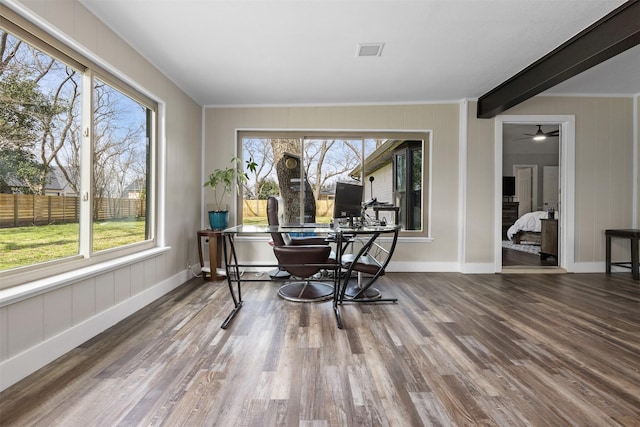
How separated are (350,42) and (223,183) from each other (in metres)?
2.73

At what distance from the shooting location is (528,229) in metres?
6.89

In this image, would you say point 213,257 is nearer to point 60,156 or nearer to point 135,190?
point 135,190

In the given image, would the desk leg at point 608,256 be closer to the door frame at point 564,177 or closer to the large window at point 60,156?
the door frame at point 564,177

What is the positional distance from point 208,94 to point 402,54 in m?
2.56

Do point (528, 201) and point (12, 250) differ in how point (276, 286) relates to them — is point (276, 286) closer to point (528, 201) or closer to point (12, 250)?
point (12, 250)

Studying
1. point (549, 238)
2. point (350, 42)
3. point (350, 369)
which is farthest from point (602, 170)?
point (350, 369)

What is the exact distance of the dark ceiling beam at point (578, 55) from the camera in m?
2.37

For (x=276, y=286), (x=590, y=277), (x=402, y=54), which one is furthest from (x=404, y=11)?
(x=590, y=277)

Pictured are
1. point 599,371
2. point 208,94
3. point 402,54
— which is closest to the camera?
point 599,371

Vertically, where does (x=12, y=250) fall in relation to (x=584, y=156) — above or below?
below

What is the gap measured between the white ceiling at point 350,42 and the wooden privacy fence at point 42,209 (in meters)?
1.46

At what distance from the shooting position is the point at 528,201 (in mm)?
8727

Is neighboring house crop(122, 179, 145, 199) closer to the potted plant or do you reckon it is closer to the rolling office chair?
the potted plant

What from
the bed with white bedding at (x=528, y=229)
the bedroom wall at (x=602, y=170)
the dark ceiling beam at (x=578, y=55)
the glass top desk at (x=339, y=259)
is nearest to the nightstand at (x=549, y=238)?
the bedroom wall at (x=602, y=170)
